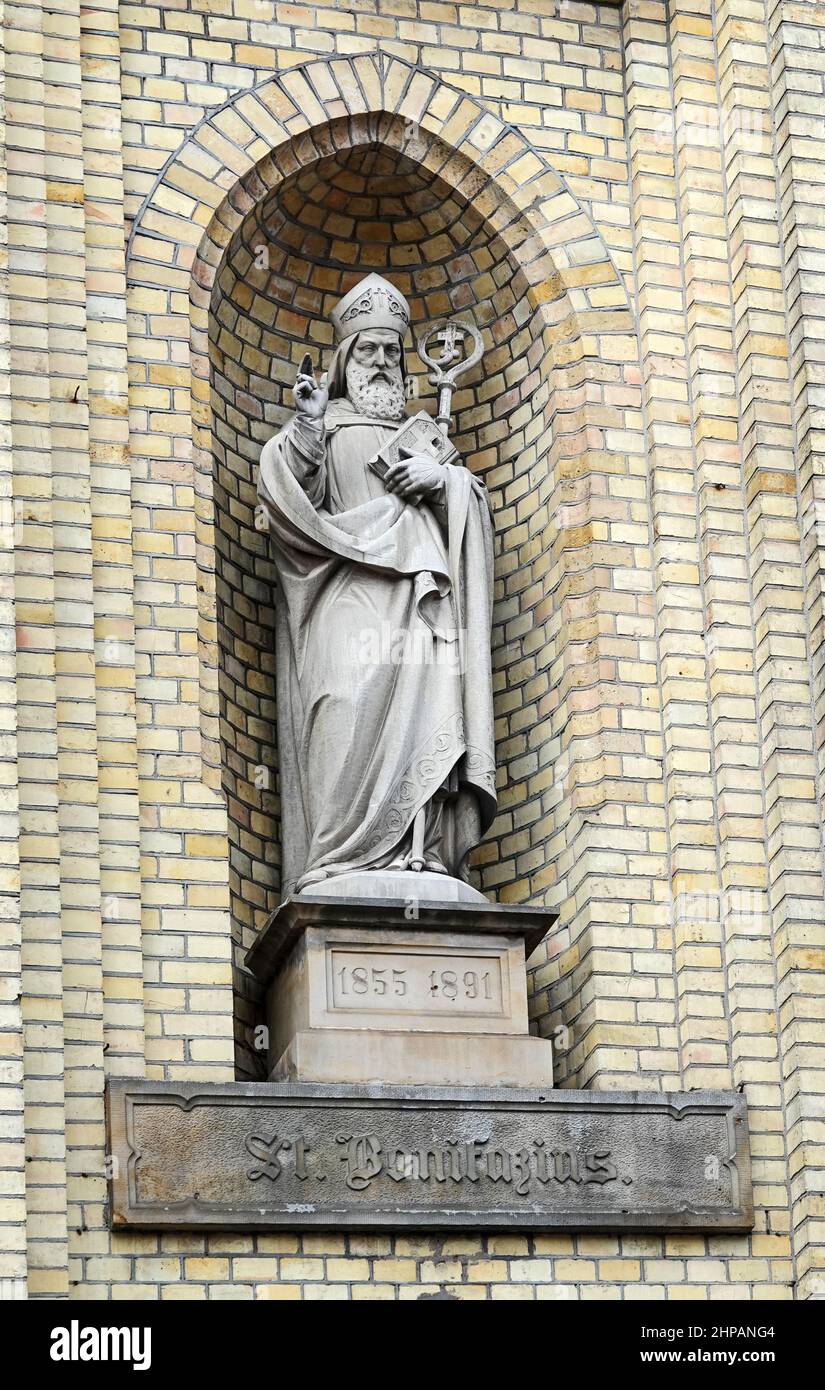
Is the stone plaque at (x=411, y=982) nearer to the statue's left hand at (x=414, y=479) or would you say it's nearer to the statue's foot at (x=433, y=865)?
the statue's foot at (x=433, y=865)

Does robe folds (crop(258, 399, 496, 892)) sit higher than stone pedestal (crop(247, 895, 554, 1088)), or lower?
higher

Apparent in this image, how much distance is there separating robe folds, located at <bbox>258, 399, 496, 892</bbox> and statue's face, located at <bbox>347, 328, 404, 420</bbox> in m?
0.33

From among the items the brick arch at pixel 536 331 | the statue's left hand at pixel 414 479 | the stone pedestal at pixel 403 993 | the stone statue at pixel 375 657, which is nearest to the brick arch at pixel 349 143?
the brick arch at pixel 536 331

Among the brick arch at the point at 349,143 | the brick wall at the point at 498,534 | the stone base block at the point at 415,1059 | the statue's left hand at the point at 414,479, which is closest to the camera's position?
the brick wall at the point at 498,534

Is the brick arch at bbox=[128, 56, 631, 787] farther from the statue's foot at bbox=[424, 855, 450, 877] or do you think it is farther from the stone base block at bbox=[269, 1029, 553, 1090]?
the stone base block at bbox=[269, 1029, 553, 1090]

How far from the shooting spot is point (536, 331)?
1356 cm

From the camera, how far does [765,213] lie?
44.3 feet

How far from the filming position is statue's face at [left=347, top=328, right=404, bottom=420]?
1322 centimetres

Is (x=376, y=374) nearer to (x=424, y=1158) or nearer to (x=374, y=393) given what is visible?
(x=374, y=393)

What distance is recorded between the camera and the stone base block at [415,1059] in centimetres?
1179

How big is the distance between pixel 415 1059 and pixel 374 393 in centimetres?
283

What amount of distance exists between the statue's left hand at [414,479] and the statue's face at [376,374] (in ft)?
1.35

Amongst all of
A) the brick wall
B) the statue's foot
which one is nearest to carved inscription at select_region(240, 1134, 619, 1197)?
the brick wall

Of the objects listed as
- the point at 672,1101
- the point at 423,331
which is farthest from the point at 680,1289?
the point at 423,331
